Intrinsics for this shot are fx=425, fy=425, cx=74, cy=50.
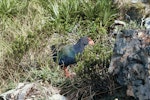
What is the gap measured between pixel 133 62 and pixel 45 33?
2.33 metres

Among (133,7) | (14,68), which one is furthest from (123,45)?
(133,7)

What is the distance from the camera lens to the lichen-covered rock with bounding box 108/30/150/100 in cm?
362

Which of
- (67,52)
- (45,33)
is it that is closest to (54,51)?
(67,52)

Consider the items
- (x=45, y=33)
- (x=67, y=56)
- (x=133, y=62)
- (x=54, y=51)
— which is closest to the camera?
(x=133, y=62)

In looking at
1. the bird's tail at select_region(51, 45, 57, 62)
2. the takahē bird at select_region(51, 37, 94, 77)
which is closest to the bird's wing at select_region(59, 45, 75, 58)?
the takahē bird at select_region(51, 37, 94, 77)

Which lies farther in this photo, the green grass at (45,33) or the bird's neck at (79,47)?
Result: the bird's neck at (79,47)

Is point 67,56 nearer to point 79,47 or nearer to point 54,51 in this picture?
point 79,47

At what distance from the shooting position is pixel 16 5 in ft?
21.4

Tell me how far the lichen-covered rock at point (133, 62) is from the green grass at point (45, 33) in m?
0.57

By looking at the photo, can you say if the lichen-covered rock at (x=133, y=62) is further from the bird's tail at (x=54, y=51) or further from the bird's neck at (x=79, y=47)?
the bird's tail at (x=54, y=51)

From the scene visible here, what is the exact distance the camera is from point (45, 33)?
232 inches

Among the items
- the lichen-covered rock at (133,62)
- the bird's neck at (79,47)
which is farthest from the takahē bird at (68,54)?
the lichen-covered rock at (133,62)

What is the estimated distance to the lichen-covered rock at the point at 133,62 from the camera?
3.62 metres

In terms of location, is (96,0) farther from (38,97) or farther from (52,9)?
(38,97)
